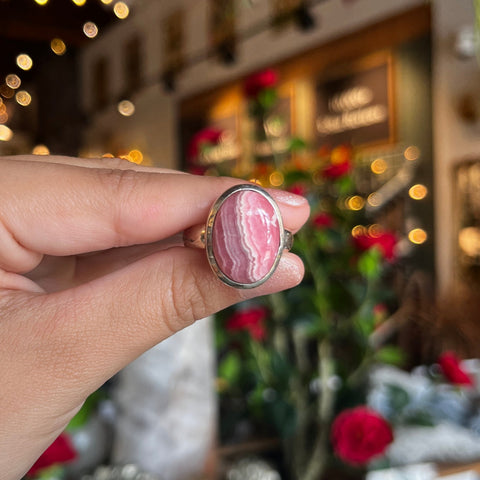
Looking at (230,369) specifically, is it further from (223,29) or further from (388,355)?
(223,29)

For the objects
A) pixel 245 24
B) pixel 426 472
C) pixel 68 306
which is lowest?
pixel 426 472

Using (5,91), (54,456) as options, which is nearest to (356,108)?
(5,91)

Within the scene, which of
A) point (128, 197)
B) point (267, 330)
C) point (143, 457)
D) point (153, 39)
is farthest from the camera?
point (153, 39)

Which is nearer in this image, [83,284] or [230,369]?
[83,284]

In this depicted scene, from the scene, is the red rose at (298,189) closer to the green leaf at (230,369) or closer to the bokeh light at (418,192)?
the green leaf at (230,369)

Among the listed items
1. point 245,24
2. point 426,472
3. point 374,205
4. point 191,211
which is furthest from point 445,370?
point 245,24

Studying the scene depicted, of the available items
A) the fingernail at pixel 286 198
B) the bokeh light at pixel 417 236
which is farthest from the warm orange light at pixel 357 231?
the bokeh light at pixel 417 236

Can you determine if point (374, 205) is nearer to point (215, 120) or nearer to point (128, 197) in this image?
point (215, 120)
